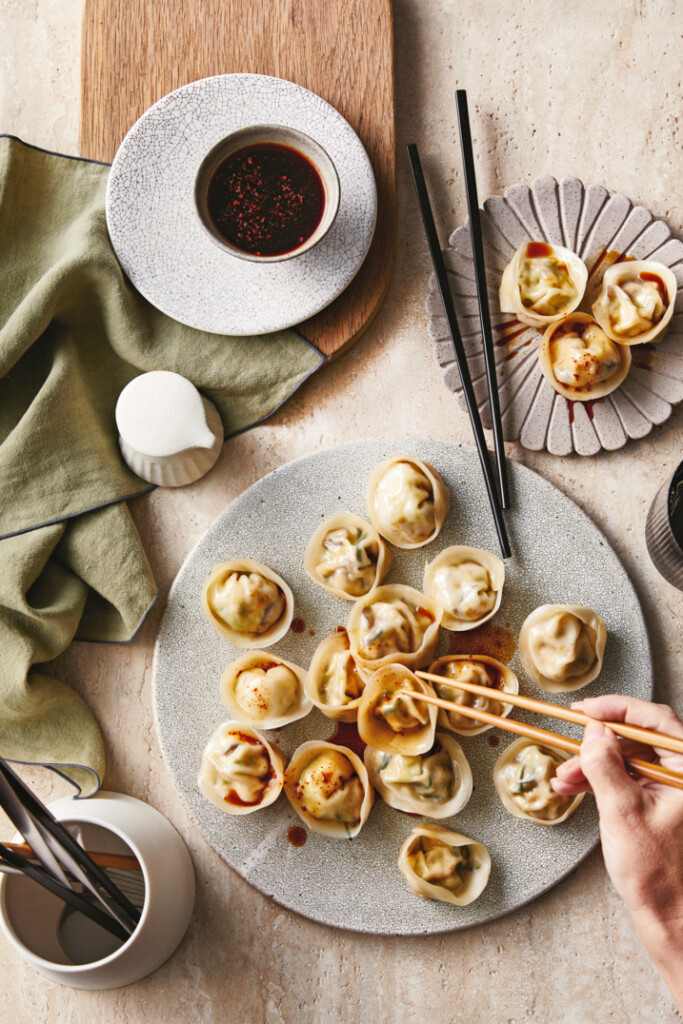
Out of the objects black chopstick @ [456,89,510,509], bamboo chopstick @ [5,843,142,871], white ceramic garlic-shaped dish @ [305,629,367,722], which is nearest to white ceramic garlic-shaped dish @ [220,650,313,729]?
white ceramic garlic-shaped dish @ [305,629,367,722]

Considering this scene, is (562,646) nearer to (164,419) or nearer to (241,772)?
(241,772)

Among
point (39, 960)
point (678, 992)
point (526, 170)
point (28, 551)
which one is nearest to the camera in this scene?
point (678, 992)

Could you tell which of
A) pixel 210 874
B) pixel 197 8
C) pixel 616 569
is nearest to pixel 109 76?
pixel 197 8

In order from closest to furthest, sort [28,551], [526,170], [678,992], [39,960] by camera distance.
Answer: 1. [678,992]
2. [39,960]
3. [28,551]
4. [526,170]

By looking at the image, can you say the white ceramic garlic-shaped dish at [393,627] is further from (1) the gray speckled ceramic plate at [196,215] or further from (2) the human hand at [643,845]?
(1) the gray speckled ceramic plate at [196,215]

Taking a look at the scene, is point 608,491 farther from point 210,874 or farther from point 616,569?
point 210,874

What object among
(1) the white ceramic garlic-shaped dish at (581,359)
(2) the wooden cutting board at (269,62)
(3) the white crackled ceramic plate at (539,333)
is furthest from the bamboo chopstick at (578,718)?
(2) the wooden cutting board at (269,62)
